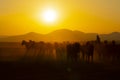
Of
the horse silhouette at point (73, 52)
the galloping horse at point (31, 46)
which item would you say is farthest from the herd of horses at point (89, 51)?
the galloping horse at point (31, 46)

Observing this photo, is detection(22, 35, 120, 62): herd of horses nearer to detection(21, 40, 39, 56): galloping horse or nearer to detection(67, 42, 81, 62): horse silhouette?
detection(67, 42, 81, 62): horse silhouette

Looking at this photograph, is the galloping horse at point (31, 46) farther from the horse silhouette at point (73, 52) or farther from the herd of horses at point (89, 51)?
the horse silhouette at point (73, 52)

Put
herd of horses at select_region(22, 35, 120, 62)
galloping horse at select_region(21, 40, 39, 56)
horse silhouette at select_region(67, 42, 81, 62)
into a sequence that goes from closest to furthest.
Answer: herd of horses at select_region(22, 35, 120, 62)
horse silhouette at select_region(67, 42, 81, 62)
galloping horse at select_region(21, 40, 39, 56)

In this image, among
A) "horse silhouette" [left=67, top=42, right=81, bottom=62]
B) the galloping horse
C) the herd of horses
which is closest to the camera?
the herd of horses

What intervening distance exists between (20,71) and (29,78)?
4.08 m

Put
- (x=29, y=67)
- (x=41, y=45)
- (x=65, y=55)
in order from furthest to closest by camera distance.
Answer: (x=41, y=45) → (x=65, y=55) → (x=29, y=67)

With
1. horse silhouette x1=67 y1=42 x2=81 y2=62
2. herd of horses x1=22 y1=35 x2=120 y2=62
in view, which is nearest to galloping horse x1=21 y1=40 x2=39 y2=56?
herd of horses x1=22 y1=35 x2=120 y2=62

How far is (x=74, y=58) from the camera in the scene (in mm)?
40156

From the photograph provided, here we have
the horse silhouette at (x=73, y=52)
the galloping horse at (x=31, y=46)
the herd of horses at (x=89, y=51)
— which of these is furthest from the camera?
the galloping horse at (x=31, y=46)

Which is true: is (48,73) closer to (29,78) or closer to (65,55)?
(29,78)

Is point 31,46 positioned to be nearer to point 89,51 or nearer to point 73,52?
point 73,52

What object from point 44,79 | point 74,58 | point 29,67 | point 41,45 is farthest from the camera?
point 41,45

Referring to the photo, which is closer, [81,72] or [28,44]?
[81,72]

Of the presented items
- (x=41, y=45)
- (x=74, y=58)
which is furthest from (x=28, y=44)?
(x=74, y=58)
